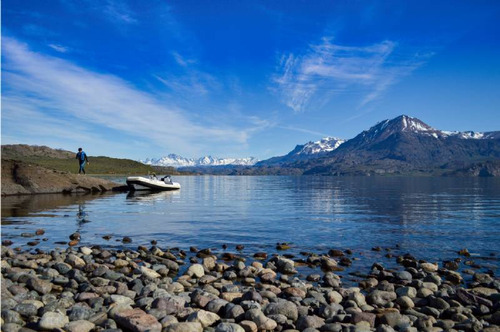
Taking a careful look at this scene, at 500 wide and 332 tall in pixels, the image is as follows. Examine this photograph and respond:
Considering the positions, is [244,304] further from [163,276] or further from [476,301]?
[476,301]

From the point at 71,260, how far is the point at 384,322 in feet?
39.1

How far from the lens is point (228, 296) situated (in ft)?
36.9

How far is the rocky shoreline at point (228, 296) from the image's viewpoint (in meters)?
9.05

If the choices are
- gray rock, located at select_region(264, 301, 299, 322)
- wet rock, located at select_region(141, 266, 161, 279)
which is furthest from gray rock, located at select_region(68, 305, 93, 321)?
gray rock, located at select_region(264, 301, 299, 322)

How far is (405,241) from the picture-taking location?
73.2 ft

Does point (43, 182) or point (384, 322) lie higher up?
point (43, 182)

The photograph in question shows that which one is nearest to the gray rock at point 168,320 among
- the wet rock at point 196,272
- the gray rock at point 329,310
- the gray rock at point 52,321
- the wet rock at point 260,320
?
the wet rock at point 260,320

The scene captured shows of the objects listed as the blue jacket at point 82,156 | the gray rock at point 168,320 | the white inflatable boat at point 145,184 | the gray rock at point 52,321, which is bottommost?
the gray rock at point 168,320

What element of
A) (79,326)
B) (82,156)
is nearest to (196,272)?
(79,326)

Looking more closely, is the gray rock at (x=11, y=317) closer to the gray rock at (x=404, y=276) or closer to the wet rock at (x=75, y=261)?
the wet rock at (x=75, y=261)

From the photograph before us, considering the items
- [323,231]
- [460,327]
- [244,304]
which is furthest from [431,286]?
[323,231]

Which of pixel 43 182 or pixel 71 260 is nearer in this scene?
pixel 71 260

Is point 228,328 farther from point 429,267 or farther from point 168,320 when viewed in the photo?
point 429,267

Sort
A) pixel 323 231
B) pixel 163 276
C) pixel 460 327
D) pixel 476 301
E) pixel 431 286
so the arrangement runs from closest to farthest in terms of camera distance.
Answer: pixel 460 327 → pixel 476 301 → pixel 431 286 → pixel 163 276 → pixel 323 231
